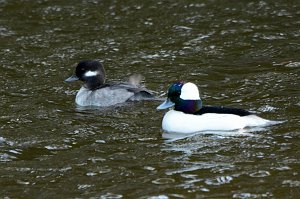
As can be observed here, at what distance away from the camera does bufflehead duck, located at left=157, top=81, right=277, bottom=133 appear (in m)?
12.1

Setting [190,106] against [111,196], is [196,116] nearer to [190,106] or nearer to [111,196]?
[190,106]

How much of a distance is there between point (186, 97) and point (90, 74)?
3084 mm

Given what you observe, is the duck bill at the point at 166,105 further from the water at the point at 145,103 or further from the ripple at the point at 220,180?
the ripple at the point at 220,180

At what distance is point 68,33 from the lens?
61.3 feet

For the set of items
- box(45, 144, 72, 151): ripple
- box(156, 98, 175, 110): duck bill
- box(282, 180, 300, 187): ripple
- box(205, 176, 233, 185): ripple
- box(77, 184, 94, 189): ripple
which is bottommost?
box(282, 180, 300, 187): ripple

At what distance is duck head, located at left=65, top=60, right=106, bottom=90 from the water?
377 mm

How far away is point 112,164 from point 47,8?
10629 mm

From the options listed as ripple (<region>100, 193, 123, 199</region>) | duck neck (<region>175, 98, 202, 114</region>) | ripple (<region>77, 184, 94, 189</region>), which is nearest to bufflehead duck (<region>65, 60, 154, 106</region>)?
duck neck (<region>175, 98, 202, 114</region>)

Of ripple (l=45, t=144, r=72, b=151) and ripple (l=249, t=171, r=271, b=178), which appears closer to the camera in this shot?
ripple (l=249, t=171, r=271, b=178)

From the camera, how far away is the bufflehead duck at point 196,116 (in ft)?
39.7

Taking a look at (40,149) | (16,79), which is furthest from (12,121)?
(16,79)

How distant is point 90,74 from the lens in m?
15.2

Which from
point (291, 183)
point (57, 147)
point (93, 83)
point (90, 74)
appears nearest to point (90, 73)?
point (90, 74)

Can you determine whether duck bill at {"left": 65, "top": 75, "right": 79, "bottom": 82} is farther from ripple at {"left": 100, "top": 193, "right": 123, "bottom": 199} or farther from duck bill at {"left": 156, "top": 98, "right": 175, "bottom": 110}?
ripple at {"left": 100, "top": 193, "right": 123, "bottom": 199}
